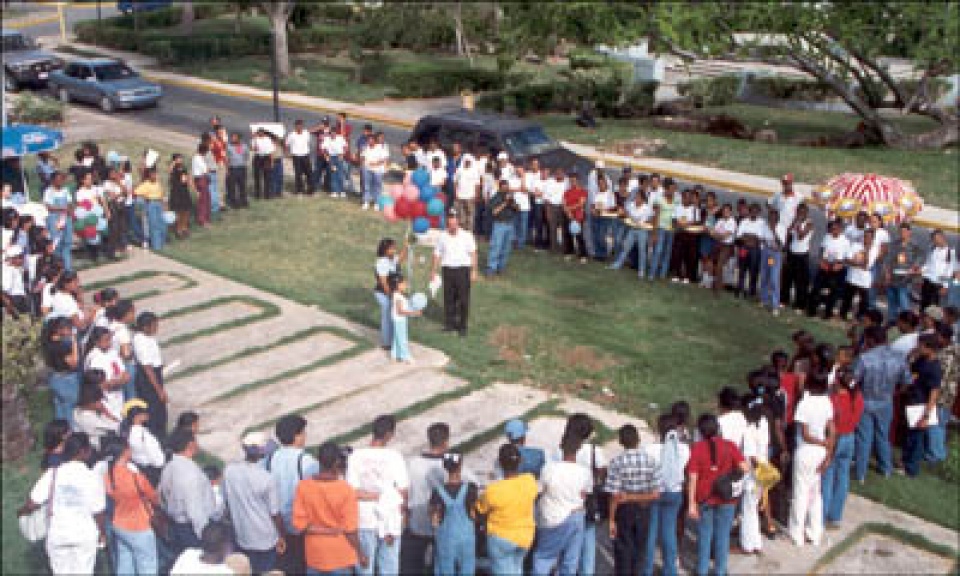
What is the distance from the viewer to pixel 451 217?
1302 centimetres

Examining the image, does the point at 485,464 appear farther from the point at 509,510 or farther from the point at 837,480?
the point at 837,480

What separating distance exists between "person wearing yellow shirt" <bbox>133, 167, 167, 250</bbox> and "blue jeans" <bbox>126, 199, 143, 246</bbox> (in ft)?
0.65

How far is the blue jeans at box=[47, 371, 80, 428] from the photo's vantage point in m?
10.1

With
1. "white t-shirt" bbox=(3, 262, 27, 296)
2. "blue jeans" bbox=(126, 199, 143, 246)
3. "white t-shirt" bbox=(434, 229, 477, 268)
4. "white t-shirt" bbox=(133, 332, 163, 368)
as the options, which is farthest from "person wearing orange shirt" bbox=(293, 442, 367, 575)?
"blue jeans" bbox=(126, 199, 143, 246)

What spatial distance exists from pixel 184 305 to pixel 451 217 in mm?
4230

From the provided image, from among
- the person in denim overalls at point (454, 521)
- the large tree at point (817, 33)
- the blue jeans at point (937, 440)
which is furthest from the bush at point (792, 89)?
the person in denim overalls at point (454, 521)

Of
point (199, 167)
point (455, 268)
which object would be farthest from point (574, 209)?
point (199, 167)

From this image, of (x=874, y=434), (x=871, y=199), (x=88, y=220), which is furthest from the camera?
(x=871, y=199)

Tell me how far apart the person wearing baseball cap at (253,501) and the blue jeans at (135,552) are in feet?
2.02

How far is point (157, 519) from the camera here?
7.88m

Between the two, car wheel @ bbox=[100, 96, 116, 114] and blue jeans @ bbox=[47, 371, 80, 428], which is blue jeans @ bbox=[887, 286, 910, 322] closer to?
blue jeans @ bbox=[47, 371, 80, 428]

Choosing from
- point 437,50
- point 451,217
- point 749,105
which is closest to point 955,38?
point 749,105

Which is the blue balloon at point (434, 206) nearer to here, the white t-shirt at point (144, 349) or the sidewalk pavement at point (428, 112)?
the white t-shirt at point (144, 349)

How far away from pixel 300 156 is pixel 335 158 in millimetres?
656
